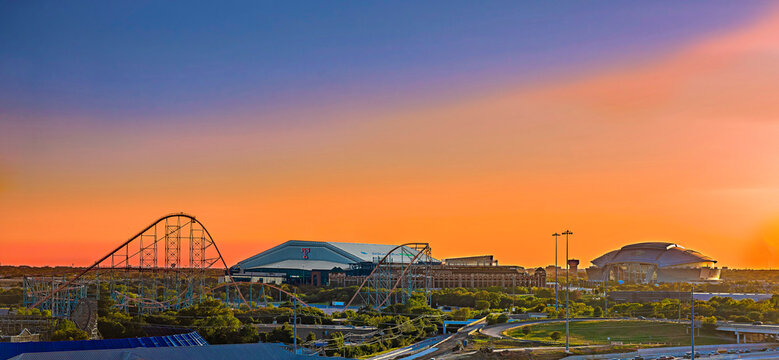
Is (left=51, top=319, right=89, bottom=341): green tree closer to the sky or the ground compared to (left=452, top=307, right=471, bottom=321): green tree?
closer to the sky

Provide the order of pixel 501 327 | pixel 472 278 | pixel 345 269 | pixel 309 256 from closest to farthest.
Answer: pixel 501 327, pixel 472 278, pixel 345 269, pixel 309 256

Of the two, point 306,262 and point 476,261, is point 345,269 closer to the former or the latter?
point 306,262

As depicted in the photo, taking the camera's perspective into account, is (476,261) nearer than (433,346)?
No

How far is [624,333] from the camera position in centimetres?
7756

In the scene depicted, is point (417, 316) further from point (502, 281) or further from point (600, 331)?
point (502, 281)

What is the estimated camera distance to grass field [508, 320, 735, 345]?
73.0 meters

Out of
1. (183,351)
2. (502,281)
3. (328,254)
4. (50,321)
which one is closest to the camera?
(183,351)

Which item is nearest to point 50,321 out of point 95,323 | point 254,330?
point 95,323

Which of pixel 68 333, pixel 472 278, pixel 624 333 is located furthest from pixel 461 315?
pixel 472 278

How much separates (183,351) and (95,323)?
29893mm

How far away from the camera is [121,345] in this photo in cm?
4891

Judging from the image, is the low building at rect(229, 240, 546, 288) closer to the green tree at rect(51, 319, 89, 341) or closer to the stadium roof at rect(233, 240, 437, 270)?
the stadium roof at rect(233, 240, 437, 270)

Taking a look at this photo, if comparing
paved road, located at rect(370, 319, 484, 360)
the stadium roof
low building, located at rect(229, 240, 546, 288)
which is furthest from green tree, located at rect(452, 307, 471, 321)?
the stadium roof

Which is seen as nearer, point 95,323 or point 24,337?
point 24,337
